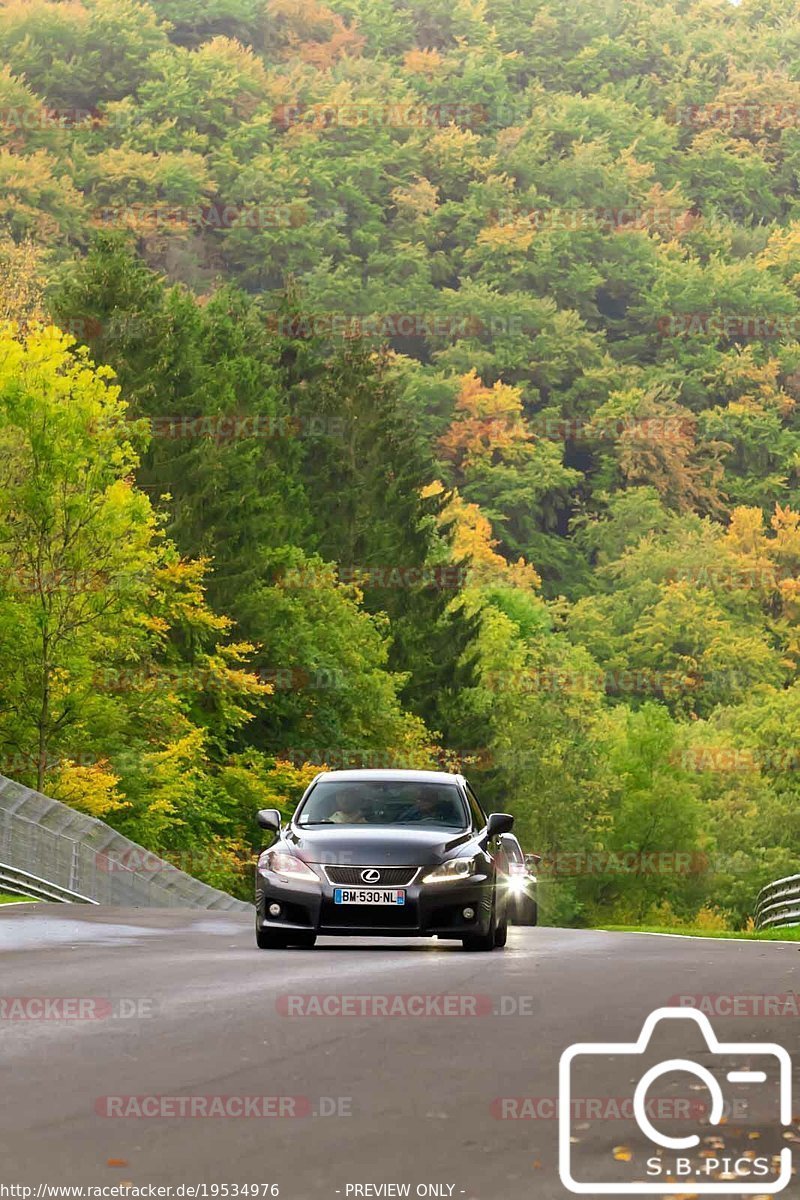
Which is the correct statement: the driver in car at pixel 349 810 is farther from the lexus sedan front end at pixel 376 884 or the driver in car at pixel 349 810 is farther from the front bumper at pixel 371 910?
the front bumper at pixel 371 910

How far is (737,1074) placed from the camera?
9.64 meters

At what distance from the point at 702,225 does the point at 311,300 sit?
49.5 m

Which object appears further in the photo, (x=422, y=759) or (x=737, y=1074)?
(x=422, y=759)

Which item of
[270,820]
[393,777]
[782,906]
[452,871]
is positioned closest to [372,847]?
[452,871]

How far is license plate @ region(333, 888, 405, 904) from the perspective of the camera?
18.4 m

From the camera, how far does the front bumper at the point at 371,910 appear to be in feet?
60.4

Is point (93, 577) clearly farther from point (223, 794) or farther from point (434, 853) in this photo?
point (434, 853)

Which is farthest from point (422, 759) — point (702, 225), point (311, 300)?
point (702, 225)

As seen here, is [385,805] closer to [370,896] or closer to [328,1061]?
[370,896]

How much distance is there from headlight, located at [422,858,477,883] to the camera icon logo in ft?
22.0

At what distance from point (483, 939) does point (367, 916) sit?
3.79ft

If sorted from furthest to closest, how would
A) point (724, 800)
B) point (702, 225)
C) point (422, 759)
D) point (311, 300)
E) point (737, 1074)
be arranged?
point (702, 225)
point (311, 300)
point (724, 800)
point (422, 759)
point (737, 1074)

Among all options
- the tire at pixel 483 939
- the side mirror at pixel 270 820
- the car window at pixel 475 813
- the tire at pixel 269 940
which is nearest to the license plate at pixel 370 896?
the tire at pixel 269 940

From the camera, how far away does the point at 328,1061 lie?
1020 centimetres
